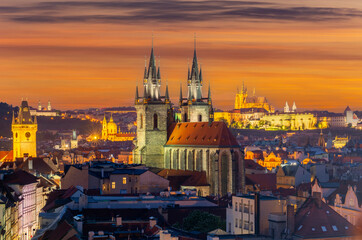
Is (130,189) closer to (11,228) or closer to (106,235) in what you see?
(11,228)

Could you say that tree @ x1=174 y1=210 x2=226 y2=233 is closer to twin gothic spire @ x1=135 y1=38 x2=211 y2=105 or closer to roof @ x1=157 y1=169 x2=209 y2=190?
roof @ x1=157 y1=169 x2=209 y2=190

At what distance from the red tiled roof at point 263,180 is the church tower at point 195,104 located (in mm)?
10412

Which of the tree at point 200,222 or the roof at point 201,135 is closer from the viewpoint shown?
the tree at point 200,222

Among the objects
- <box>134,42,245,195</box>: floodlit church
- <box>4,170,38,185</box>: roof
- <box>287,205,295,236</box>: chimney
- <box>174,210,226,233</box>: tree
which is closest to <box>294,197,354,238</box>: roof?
<box>287,205,295,236</box>: chimney

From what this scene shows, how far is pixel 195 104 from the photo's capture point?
459 ft

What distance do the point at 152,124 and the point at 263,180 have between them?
16.1 metres

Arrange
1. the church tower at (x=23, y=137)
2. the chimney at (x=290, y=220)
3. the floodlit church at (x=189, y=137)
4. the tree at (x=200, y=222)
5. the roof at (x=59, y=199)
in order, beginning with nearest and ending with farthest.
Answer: the chimney at (x=290, y=220)
the tree at (x=200, y=222)
the roof at (x=59, y=199)
the floodlit church at (x=189, y=137)
the church tower at (x=23, y=137)

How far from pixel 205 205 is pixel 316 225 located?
20349 millimetres

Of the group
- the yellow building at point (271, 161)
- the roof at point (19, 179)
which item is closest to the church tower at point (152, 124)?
the roof at point (19, 179)

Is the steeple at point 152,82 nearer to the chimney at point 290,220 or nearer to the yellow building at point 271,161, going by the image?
the yellow building at point 271,161

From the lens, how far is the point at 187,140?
425 ft

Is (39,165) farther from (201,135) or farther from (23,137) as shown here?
(23,137)

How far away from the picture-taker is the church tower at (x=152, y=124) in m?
134

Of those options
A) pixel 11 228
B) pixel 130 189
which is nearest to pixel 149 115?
pixel 130 189
